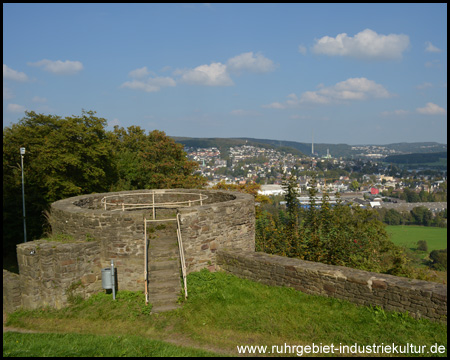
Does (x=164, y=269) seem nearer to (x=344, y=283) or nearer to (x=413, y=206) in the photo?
(x=344, y=283)

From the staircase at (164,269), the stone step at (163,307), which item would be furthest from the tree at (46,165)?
the stone step at (163,307)

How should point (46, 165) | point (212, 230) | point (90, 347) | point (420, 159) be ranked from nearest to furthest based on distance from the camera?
point (90, 347) < point (212, 230) < point (46, 165) < point (420, 159)

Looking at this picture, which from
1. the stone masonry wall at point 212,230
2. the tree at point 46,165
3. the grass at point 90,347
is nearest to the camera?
the grass at point 90,347

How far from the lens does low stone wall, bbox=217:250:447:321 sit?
6.84 m

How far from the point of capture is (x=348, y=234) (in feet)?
45.4

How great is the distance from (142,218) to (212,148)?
118m

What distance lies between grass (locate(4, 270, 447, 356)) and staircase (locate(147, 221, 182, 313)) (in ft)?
1.08

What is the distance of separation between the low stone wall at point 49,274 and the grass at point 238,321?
284mm

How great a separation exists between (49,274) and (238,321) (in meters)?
4.60

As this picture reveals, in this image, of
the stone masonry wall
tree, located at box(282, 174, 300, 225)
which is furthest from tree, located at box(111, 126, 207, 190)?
the stone masonry wall

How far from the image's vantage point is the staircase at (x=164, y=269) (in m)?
8.33

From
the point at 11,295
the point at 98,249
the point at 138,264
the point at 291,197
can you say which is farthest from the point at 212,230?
the point at 291,197

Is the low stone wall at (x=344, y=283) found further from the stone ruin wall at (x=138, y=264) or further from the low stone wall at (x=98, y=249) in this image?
the low stone wall at (x=98, y=249)

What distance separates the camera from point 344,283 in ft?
26.1
